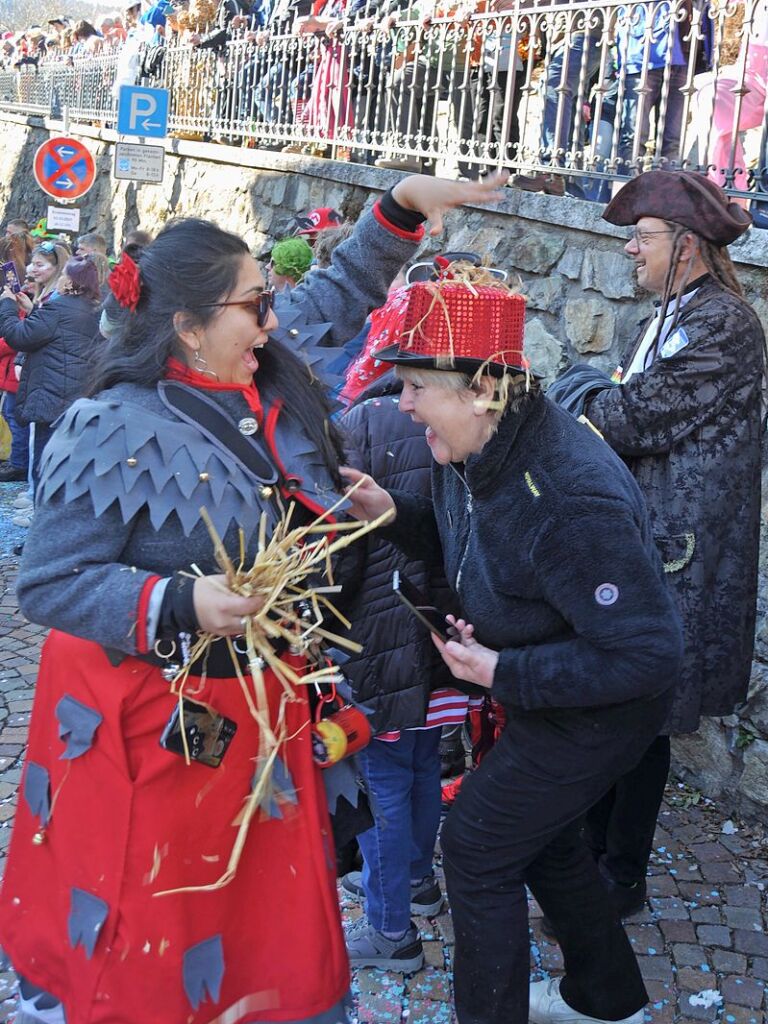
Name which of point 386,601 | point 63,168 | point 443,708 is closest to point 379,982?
point 443,708

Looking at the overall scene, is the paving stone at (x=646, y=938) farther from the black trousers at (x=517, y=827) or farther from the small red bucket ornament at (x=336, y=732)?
the small red bucket ornament at (x=336, y=732)

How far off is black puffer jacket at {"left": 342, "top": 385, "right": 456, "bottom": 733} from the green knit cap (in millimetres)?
2099

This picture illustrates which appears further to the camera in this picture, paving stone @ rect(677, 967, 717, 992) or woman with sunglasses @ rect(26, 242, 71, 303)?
woman with sunglasses @ rect(26, 242, 71, 303)

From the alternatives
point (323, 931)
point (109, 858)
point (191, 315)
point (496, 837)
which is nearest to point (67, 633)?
point (109, 858)

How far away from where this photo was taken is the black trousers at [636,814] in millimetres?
3377

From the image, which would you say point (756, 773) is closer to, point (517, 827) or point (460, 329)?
point (517, 827)

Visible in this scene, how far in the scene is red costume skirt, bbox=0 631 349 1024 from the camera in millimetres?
2176

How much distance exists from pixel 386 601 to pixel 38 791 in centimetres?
107

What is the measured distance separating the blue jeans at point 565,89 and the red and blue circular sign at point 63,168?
7.45 m

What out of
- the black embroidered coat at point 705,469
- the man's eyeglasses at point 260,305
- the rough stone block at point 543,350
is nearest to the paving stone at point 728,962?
the black embroidered coat at point 705,469

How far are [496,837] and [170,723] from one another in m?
0.80

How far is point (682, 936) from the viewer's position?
345 cm

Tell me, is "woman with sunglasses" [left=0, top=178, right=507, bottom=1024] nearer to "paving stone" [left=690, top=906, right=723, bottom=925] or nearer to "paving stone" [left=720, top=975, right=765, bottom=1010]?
"paving stone" [left=720, top=975, right=765, bottom=1010]

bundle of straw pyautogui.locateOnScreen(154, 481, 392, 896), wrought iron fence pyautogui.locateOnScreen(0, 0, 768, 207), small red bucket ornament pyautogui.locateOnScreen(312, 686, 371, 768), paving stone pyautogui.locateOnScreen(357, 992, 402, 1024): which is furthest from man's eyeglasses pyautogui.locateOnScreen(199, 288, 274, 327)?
wrought iron fence pyautogui.locateOnScreen(0, 0, 768, 207)
